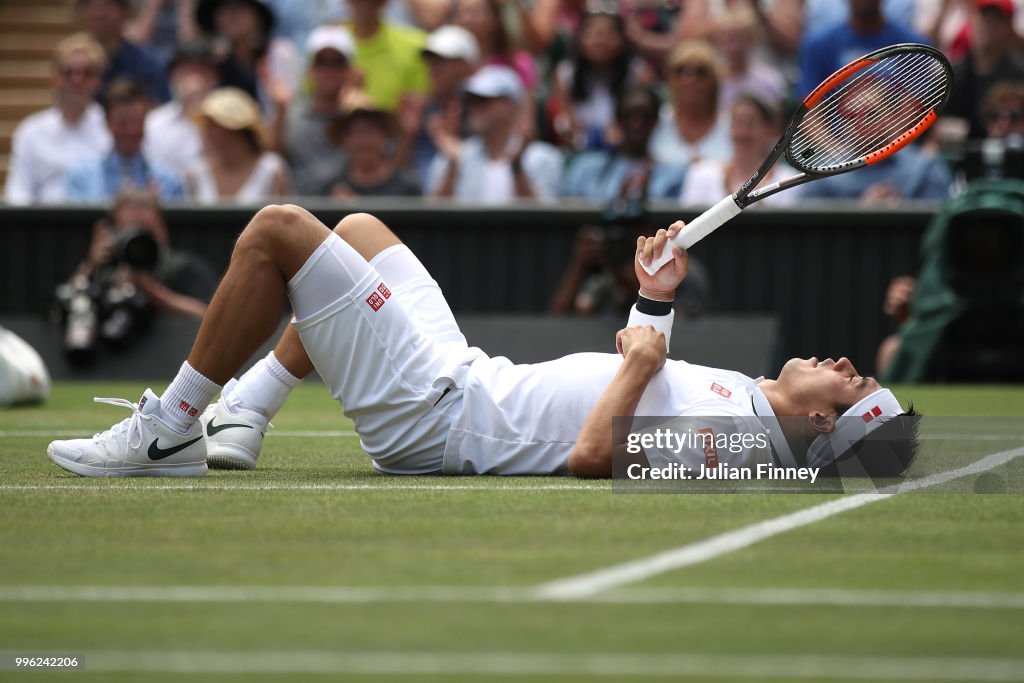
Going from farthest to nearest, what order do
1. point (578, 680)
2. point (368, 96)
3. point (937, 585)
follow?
point (368, 96), point (937, 585), point (578, 680)

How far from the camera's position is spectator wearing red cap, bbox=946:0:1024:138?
527 inches

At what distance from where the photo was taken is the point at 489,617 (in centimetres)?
341

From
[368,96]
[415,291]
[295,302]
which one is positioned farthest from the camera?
[368,96]

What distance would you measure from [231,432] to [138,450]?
1.62 ft

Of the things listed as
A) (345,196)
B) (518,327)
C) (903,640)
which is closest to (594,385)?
(903,640)

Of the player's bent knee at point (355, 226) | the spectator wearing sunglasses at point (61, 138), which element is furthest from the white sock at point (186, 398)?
the spectator wearing sunglasses at point (61, 138)

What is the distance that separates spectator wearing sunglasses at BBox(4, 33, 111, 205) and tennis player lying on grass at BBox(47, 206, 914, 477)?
8.97m

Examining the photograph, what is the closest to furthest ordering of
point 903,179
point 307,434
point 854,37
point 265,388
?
point 265,388
point 307,434
point 903,179
point 854,37

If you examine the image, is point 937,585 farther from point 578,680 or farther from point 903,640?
point 578,680

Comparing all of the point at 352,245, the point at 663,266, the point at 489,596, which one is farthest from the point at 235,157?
the point at 489,596

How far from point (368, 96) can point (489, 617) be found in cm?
1159

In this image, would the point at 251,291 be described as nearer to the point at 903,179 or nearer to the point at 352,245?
the point at 352,245

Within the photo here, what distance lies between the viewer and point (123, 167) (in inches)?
534

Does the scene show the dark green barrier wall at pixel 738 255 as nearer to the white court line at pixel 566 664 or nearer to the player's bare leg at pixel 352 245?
the player's bare leg at pixel 352 245
